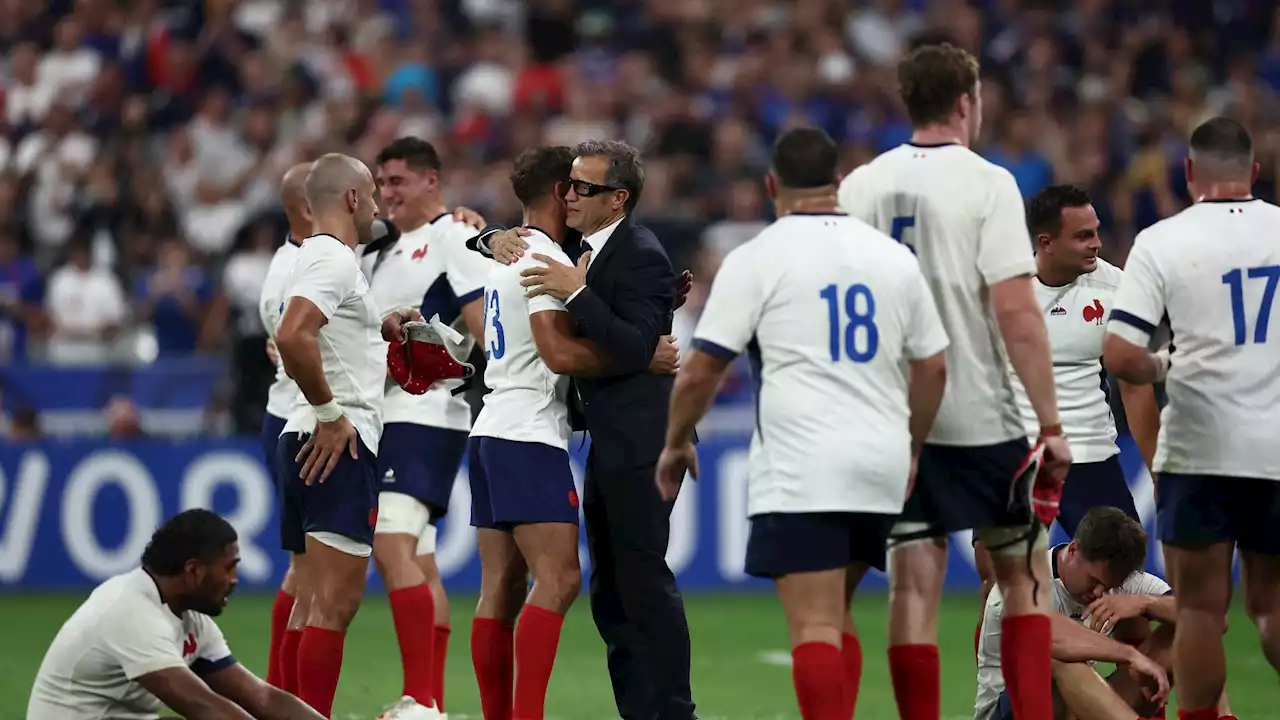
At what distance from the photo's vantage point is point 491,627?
769 cm

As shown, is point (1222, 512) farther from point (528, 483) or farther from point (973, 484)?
point (528, 483)

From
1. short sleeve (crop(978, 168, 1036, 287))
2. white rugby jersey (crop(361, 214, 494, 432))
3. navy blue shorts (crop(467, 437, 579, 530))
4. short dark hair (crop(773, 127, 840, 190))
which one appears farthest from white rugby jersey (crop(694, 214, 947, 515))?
white rugby jersey (crop(361, 214, 494, 432))

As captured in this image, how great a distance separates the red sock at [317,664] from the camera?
7.72 meters

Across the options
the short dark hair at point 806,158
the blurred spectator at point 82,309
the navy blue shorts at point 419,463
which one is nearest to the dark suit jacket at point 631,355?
the short dark hair at point 806,158

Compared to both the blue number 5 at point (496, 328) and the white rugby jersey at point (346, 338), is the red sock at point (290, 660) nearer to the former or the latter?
the white rugby jersey at point (346, 338)

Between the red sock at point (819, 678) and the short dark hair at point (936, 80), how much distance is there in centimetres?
199

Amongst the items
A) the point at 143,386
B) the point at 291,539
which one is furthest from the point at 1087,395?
the point at 143,386

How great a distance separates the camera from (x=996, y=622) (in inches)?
291

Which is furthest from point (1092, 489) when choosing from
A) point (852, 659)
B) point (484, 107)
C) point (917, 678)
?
point (484, 107)

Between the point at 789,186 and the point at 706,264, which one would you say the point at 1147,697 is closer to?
the point at 789,186

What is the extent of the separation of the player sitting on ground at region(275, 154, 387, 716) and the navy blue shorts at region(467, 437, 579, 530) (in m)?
0.62

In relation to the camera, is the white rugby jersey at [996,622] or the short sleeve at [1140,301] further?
the white rugby jersey at [996,622]

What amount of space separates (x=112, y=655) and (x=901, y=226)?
331 cm

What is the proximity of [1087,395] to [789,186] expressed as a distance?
2.61 m
